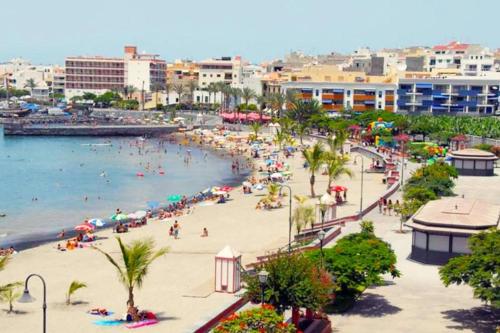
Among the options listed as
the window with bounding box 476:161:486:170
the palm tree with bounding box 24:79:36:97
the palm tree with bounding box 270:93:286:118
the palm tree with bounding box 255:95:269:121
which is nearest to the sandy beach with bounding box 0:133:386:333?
the window with bounding box 476:161:486:170

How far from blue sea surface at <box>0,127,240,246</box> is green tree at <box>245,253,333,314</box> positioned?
24321 mm

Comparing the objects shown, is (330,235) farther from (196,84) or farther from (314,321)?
(196,84)

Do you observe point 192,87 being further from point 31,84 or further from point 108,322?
point 108,322

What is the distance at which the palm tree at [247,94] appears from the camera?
12556cm

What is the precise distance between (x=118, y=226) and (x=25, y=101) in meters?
136

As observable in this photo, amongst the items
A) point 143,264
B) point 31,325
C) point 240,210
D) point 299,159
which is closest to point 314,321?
point 143,264

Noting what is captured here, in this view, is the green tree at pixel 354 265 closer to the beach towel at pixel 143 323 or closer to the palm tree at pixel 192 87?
the beach towel at pixel 143 323

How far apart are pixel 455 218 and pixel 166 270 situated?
1141cm

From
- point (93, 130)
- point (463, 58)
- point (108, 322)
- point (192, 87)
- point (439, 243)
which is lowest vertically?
point (93, 130)

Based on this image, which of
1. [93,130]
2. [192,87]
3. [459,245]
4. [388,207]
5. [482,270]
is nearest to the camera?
[482,270]

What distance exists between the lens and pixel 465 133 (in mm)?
83438

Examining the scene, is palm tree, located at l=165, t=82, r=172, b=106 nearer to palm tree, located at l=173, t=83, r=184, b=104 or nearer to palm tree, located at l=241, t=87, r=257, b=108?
palm tree, located at l=173, t=83, r=184, b=104

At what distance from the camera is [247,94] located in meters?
125

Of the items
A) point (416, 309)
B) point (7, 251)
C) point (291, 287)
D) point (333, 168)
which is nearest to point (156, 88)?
point (333, 168)
